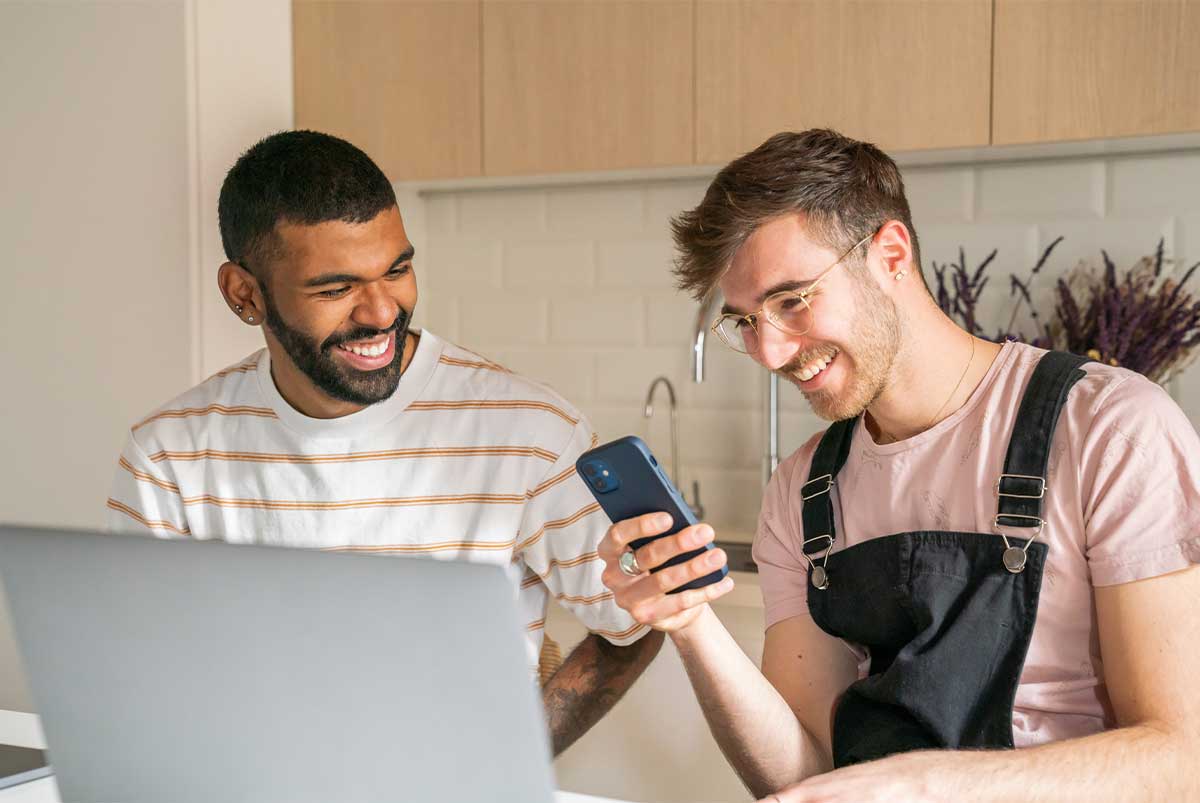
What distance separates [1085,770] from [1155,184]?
5.34 feet

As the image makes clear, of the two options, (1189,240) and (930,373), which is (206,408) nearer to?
(930,373)

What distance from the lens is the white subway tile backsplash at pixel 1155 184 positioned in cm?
245

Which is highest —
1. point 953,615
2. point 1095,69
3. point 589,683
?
point 1095,69

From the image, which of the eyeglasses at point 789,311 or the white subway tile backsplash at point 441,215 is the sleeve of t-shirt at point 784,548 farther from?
the white subway tile backsplash at point 441,215

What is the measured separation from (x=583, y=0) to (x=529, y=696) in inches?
86.3

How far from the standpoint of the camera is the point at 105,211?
2863mm

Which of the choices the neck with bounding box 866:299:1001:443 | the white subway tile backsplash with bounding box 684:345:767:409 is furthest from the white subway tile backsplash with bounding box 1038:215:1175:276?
the neck with bounding box 866:299:1001:443

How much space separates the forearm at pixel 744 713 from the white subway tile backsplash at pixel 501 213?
1839 mm

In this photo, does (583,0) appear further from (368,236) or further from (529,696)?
(529,696)

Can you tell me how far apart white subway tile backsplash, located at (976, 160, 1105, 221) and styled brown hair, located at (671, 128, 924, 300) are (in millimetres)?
1182

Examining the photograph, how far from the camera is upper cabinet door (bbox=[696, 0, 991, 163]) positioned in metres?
2.36

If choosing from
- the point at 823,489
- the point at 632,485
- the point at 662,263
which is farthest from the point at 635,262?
the point at 632,485

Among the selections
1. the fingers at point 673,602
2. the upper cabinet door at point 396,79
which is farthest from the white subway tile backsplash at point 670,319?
the fingers at point 673,602

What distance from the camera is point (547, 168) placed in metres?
2.78
